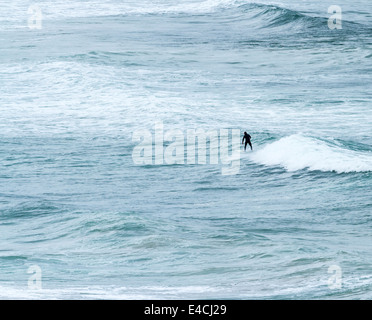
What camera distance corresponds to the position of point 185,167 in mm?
29031

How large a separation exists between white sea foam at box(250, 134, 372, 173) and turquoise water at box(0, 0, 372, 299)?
6 cm

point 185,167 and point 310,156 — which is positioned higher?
point 310,156

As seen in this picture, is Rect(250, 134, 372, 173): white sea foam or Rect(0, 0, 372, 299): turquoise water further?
Rect(250, 134, 372, 173): white sea foam

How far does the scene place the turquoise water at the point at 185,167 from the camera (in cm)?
1947

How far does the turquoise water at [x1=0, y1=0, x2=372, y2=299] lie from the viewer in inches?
766

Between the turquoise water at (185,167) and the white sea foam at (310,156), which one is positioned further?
the white sea foam at (310,156)

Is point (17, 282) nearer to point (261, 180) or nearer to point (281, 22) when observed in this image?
point (261, 180)

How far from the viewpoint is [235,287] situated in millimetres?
18375

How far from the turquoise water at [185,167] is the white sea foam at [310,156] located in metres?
0.06

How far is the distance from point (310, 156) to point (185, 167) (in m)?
3.19
